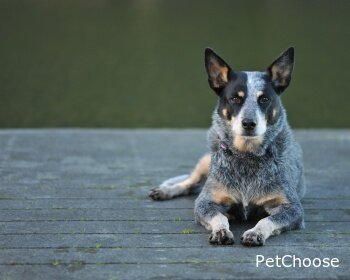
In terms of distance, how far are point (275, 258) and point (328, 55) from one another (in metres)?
13.3

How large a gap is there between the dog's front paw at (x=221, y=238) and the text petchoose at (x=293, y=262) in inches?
10.4

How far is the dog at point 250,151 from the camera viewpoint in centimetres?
526

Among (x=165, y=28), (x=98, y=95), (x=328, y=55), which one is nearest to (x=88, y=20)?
(x=165, y=28)

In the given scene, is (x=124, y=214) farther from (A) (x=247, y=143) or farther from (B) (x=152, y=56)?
(B) (x=152, y=56)

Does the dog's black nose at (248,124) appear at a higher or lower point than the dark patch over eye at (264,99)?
lower

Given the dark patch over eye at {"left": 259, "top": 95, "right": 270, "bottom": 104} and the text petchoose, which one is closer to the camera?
the text petchoose

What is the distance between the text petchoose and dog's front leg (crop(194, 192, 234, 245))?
29cm

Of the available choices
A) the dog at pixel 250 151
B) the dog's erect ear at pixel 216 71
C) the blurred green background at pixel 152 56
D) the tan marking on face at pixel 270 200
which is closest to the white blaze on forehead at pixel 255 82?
the dog at pixel 250 151

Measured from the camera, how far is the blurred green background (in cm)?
1208

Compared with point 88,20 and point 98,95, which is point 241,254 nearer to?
point 98,95

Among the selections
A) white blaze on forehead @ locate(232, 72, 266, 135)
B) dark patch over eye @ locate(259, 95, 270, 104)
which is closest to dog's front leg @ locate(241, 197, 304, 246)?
white blaze on forehead @ locate(232, 72, 266, 135)

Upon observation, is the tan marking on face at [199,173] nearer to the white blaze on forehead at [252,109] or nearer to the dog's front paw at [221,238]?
the white blaze on forehead at [252,109]

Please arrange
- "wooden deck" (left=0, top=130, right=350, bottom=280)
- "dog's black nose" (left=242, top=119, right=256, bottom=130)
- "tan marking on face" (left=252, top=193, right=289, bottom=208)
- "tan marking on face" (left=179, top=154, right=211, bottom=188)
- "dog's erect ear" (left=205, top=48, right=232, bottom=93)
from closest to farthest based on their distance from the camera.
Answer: "wooden deck" (left=0, top=130, right=350, bottom=280), "dog's black nose" (left=242, top=119, right=256, bottom=130), "tan marking on face" (left=252, top=193, right=289, bottom=208), "dog's erect ear" (left=205, top=48, right=232, bottom=93), "tan marking on face" (left=179, top=154, right=211, bottom=188)

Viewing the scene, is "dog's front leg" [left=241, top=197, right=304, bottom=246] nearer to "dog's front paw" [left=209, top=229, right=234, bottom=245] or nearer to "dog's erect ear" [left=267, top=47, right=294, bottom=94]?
"dog's front paw" [left=209, top=229, right=234, bottom=245]
